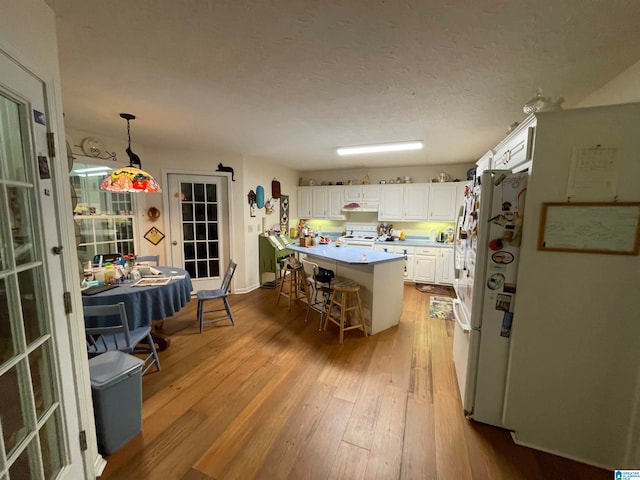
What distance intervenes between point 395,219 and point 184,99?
4.32 metres

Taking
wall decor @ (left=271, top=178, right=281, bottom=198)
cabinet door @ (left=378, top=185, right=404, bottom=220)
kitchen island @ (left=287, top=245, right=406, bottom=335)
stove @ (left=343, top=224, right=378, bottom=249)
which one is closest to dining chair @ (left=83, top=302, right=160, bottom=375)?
kitchen island @ (left=287, top=245, right=406, bottom=335)

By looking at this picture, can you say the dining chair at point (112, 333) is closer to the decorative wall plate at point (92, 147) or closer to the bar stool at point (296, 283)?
the bar stool at point (296, 283)

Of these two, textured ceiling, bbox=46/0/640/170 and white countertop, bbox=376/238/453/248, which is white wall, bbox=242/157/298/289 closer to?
textured ceiling, bbox=46/0/640/170

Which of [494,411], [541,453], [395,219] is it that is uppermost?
[395,219]

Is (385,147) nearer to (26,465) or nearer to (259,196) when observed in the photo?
(259,196)

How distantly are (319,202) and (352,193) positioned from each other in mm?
813

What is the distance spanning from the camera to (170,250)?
13.6ft

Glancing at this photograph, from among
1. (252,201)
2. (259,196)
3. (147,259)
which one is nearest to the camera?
(147,259)

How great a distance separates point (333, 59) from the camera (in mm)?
1625

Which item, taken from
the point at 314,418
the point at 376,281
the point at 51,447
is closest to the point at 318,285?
the point at 376,281

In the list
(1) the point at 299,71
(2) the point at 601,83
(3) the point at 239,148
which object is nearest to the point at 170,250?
(3) the point at 239,148

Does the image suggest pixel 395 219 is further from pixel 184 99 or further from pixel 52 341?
pixel 52 341

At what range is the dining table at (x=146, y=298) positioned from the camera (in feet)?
7.08

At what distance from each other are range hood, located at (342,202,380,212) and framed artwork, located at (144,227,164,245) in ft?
11.7
